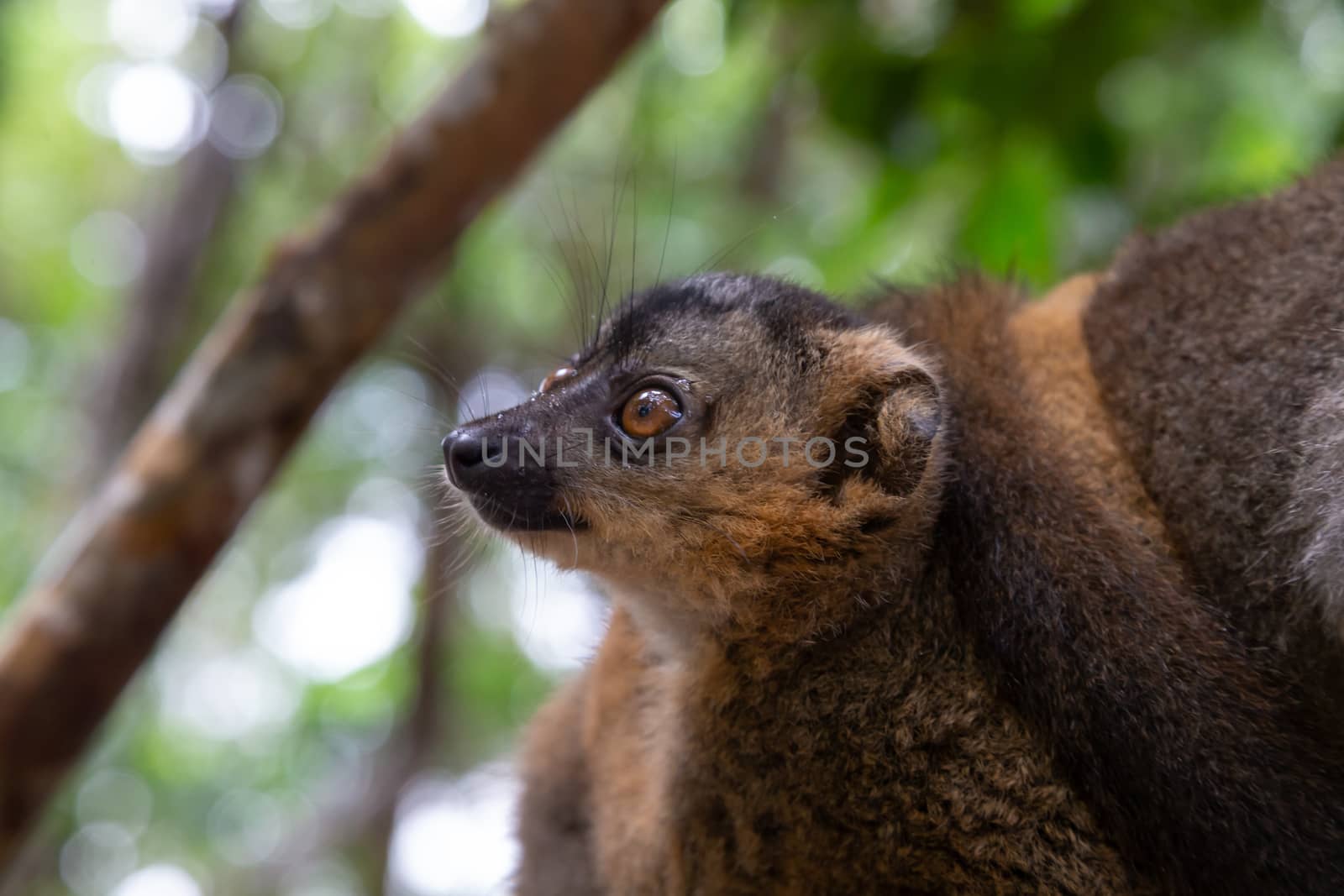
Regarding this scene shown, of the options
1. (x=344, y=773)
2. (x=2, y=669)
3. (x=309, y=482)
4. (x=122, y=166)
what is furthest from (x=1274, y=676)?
(x=122, y=166)

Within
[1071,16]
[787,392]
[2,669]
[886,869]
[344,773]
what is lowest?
[886,869]

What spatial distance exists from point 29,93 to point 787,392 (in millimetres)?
9408

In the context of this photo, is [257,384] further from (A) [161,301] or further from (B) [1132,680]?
(A) [161,301]

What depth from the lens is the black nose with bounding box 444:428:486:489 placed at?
107 inches

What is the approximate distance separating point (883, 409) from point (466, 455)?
0.99 m

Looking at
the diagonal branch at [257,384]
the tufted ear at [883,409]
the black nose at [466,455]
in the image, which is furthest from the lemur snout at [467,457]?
the diagonal branch at [257,384]

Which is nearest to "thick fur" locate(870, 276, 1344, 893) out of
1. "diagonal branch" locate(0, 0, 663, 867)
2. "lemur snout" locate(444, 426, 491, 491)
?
"lemur snout" locate(444, 426, 491, 491)

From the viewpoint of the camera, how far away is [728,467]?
277 cm

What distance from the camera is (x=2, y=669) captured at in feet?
12.2

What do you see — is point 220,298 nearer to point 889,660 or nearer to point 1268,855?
point 889,660

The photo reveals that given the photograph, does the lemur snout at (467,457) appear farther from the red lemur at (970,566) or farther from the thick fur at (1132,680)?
the thick fur at (1132,680)

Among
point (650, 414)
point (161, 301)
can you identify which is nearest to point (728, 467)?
point (650, 414)

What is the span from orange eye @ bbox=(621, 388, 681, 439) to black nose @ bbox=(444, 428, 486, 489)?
36 cm

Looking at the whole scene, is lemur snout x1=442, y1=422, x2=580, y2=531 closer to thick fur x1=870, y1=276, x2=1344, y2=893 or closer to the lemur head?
the lemur head
